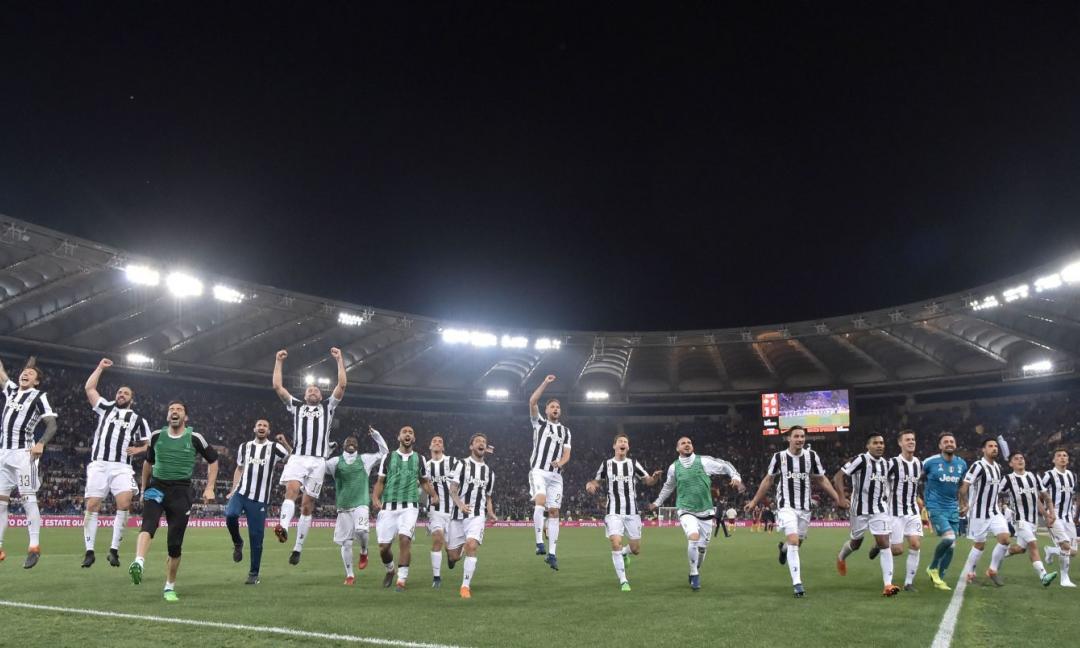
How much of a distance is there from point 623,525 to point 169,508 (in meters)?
6.80

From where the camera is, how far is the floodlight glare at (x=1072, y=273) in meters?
35.6

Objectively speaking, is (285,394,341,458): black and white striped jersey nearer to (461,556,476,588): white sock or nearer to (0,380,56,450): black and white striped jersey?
(461,556,476,588): white sock

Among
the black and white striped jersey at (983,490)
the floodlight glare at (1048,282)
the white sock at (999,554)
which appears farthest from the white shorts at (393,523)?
the floodlight glare at (1048,282)

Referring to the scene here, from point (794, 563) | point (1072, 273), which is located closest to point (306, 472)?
point (794, 563)

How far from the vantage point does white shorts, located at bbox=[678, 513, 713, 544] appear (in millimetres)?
11705

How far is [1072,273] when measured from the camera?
35906 mm

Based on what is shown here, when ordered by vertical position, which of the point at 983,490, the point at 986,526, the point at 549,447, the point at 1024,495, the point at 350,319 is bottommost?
the point at 986,526

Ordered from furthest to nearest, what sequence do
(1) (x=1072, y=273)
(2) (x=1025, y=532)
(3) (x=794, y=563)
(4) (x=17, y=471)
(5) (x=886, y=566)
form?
1. (1) (x=1072, y=273)
2. (2) (x=1025, y=532)
3. (4) (x=17, y=471)
4. (5) (x=886, y=566)
5. (3) (x=794, y=563)

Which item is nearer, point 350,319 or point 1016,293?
point 1016,293

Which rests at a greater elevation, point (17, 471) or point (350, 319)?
point (350, 319)

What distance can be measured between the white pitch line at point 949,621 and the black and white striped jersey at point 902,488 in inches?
52.5

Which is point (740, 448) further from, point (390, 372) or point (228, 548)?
point (228, 548)

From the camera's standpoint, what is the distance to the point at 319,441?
1220 cm

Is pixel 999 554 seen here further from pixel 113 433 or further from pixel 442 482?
pixel 113 433
